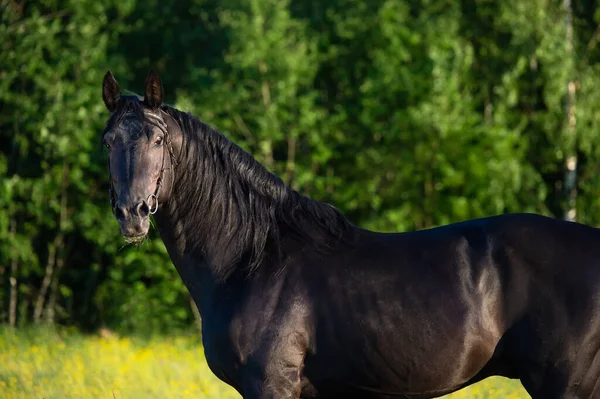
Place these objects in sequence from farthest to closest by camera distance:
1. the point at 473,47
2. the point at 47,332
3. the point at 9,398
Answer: the point at 473,47
the point at 47,332
the point at 9,398

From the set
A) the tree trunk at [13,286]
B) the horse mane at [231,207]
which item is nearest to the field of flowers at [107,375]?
the horse mane at [231,207]

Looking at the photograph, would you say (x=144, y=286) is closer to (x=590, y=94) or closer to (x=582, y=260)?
(x=590, y=94)

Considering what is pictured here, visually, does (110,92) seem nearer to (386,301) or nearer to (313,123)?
(386,301)

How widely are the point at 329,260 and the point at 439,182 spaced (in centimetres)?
1157

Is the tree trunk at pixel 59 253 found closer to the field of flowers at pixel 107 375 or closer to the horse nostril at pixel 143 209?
the field of flowers at pixel 107 375

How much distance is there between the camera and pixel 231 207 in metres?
4.78

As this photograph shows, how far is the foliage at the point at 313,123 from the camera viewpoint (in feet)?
49.4

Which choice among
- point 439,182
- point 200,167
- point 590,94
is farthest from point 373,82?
point 200,167

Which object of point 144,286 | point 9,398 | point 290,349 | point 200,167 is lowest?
point 144,286

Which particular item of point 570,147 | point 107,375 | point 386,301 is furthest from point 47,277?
point 386,301

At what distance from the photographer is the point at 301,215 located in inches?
188

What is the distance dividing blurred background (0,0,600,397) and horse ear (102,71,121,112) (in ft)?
33.2

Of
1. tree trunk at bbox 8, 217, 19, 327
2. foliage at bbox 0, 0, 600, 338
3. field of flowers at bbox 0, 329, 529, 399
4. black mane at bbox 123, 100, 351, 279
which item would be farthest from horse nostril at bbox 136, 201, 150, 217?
tree trunk at bbox 8, 217, 19, 327

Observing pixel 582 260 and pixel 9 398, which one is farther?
pixel 9 398
